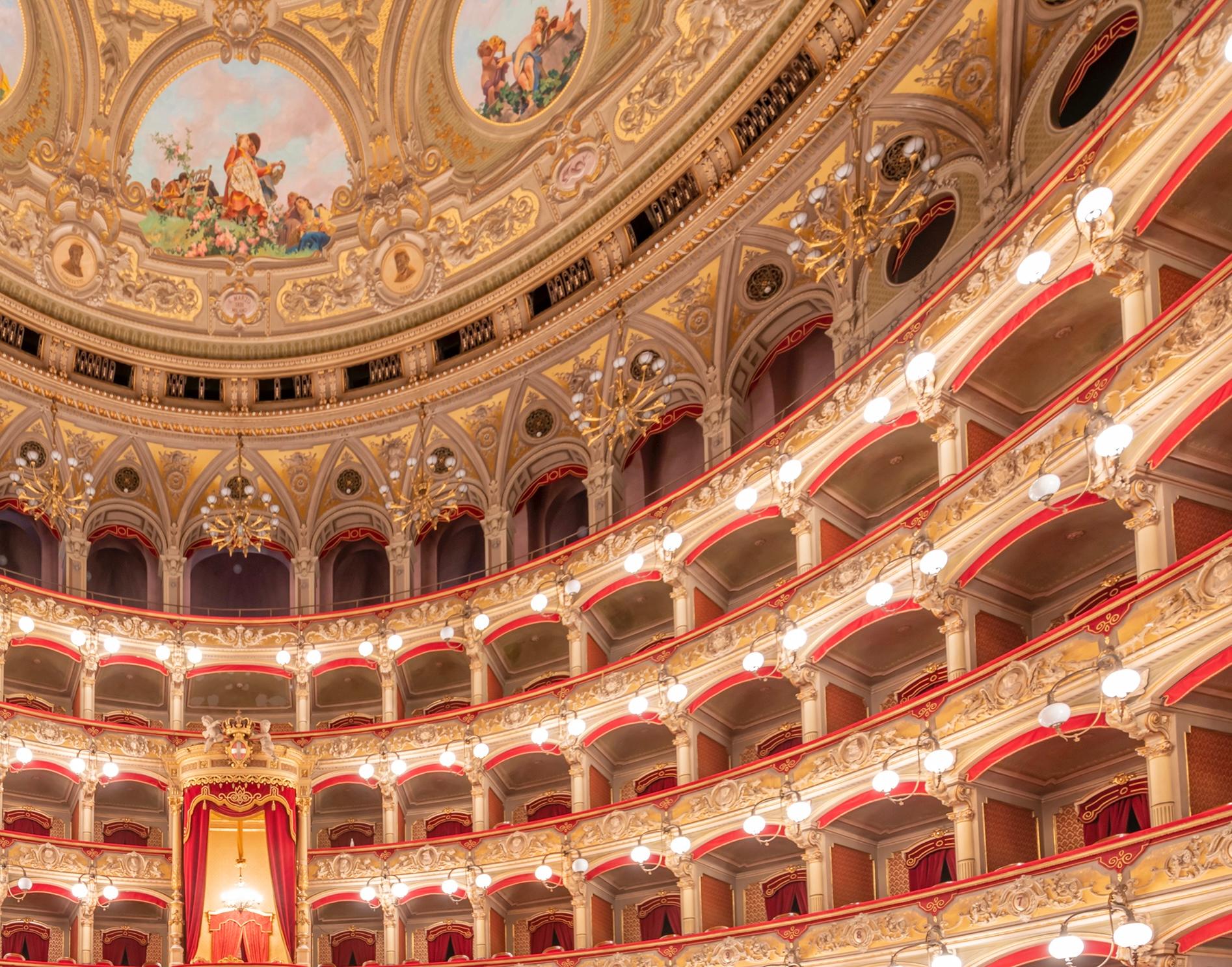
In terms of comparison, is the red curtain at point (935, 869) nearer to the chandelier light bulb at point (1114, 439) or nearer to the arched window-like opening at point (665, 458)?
the chandelier light bulb at point (1114, 439)

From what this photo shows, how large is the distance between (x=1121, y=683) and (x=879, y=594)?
21.1 feet

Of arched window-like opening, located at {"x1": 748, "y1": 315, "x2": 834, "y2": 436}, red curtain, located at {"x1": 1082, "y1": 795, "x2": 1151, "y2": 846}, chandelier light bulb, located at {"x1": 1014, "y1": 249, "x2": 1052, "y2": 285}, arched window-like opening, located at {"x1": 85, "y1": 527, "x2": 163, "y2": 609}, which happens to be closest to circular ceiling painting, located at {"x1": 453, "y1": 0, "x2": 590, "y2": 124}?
arched window-like opening, located at {"x1": 748, "y1": 315, "x2": 834, "y2": 436}

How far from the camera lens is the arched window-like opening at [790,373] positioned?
3147 centimetres

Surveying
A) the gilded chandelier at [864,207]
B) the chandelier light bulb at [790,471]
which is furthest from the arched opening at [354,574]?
the gilded chandelier at [864,207]

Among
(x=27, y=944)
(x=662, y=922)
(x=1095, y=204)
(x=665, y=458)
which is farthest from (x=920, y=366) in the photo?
(x=27, y=944)

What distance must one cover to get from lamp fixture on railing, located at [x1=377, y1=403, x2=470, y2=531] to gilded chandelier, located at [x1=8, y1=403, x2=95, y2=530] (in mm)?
8007

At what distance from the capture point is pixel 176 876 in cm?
3161

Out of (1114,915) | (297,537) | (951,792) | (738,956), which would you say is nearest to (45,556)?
(297,537)

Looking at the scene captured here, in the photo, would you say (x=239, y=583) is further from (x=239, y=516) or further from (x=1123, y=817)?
(x=1123, y=817)

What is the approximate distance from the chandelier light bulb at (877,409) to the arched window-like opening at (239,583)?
67.1 feet

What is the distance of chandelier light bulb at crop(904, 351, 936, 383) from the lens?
24078 mm

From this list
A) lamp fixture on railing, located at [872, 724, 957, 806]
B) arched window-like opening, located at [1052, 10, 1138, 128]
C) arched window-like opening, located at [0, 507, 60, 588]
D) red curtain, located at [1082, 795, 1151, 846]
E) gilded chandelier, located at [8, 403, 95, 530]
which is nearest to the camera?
red curtain, located at [1082, 795, 1151, 846]

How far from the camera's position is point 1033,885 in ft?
66.2

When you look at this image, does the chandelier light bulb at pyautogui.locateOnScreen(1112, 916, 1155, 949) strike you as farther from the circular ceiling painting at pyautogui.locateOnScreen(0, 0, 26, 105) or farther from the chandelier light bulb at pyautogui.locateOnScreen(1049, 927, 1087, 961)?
the circular ceiling painting at pyautogui.locateOnScreen(0, 0, 26, 105)
